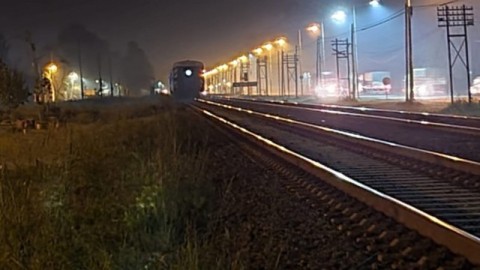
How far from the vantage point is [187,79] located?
86.7 meters

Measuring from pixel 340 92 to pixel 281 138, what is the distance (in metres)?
51.9

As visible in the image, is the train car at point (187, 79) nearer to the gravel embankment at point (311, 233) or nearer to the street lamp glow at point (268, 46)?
the street lamp glow at point (268, 46)

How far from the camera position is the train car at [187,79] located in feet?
279

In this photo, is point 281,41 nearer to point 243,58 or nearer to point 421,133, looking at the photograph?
point 243,58

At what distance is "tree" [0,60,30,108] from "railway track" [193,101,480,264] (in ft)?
88.2

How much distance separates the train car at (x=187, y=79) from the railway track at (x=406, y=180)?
2451 inches

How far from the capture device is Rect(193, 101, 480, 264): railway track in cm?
854

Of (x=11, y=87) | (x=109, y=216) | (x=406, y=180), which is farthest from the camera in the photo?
(x=11, y=87)

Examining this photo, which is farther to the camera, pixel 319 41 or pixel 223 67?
pixel 223 67

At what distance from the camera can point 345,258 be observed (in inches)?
309

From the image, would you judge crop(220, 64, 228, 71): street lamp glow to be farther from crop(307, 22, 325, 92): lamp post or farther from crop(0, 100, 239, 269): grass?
crop(0, 100, 239, 269): grass

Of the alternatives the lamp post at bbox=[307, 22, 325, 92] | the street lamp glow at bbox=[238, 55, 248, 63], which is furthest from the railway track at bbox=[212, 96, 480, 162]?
the street lamp glow at bbox=[238, 55, 248, 63]

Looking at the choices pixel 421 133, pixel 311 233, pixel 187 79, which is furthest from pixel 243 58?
pixel 311 233

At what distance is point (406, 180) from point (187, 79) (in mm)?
74027
